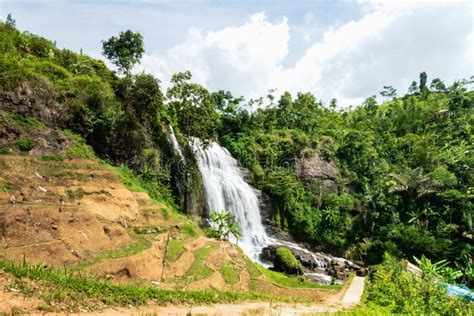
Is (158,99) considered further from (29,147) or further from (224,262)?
(224,262)

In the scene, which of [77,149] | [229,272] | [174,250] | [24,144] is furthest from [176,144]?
[229,272]

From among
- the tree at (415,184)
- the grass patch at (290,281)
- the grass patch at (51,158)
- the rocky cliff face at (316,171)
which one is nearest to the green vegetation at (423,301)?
the grass patch at (290,281)

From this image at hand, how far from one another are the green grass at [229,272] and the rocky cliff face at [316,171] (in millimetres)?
25107

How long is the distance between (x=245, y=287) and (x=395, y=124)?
52.7 meters

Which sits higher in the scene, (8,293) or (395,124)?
(395,124)

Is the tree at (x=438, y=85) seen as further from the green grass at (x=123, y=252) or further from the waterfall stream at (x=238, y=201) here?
the green grass at (x=123, y=252)

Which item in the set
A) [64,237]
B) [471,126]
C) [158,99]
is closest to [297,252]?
[158,99]

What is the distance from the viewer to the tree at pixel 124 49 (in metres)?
29.1

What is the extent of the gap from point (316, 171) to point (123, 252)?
106 ft

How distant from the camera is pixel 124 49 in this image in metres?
29.0

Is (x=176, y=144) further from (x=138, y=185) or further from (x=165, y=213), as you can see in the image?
(x=165, y=213)

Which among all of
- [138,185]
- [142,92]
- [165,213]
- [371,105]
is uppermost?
[371,105]

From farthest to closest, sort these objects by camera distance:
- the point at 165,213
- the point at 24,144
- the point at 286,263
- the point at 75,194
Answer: the point at 286,263
the point at 165,213
the point at 24,144
the point at 75,194

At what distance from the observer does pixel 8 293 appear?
720cm
